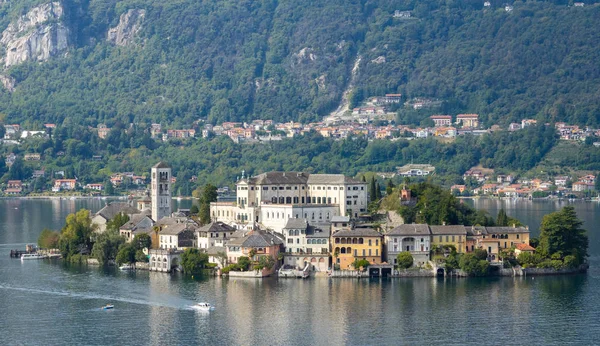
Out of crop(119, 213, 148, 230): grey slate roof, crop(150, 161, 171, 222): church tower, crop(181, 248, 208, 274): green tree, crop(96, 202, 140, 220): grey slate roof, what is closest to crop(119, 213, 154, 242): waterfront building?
crop(119, 213, 148, 230): grey slate roof

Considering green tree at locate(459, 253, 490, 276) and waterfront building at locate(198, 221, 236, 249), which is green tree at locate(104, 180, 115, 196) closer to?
waterfront building at locate(198, 221, 236, 249)

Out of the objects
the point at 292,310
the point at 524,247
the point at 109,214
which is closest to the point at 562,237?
the point at 524,247

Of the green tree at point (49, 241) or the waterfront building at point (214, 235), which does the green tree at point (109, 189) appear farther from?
the waterfront building at point (214, 235)

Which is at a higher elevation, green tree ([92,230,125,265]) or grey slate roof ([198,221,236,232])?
grey slate roof ([198,221,236,232])

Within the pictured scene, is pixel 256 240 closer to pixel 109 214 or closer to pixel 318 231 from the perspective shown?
pixel 318 231

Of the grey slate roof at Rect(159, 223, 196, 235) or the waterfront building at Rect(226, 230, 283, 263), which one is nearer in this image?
the waterfront building at Rect(226, 230, 283, 263)

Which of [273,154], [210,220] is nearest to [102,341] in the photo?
[210,220]

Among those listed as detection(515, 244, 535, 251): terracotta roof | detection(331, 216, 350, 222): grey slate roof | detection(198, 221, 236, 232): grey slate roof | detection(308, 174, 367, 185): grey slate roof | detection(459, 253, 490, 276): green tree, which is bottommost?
detection(459, 253, 490, 276): green tree

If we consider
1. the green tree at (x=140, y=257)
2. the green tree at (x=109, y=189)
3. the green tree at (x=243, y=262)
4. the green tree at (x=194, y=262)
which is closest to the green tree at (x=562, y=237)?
the green tree at (x=243, y=262)
